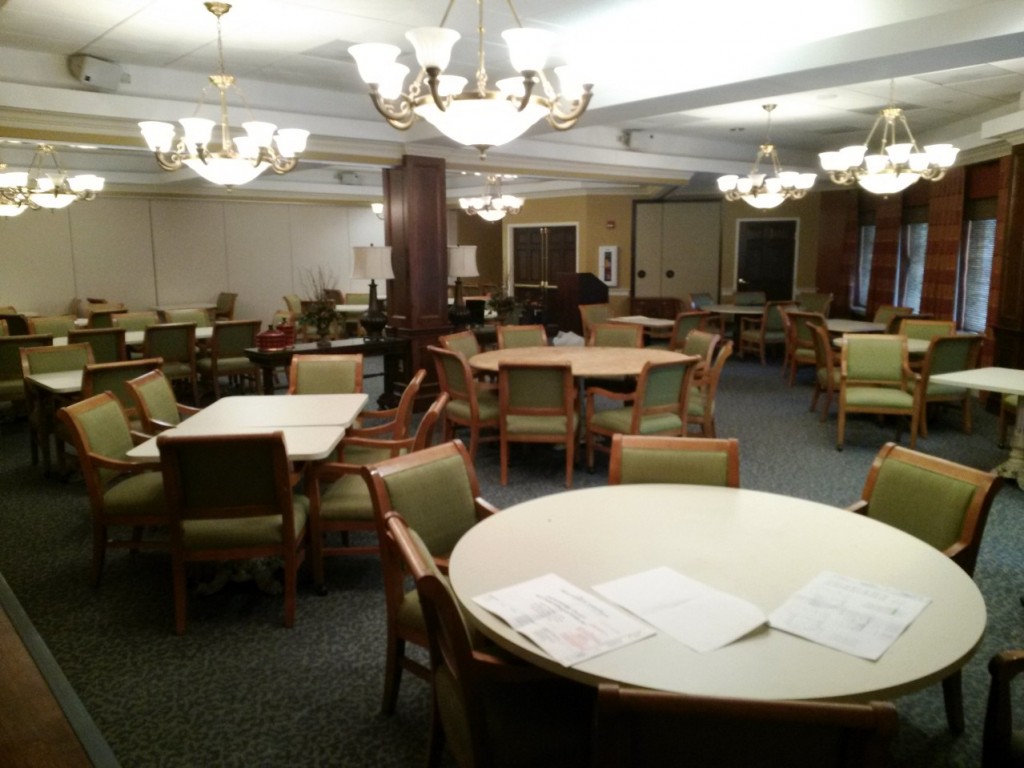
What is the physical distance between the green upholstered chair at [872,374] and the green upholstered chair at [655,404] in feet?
4.87

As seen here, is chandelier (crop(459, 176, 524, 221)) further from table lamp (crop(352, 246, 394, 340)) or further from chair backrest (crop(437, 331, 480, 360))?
chair backrest (crop(437, 331, 480, 360))

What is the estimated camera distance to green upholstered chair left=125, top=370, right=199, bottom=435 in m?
3.70

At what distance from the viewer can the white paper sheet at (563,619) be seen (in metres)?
1.59

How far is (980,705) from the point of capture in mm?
→ 2518

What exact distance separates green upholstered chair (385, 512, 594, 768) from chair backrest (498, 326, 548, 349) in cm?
444

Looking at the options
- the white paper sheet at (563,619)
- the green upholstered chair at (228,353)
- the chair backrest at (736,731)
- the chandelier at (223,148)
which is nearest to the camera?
the chair backrest at (736,731)

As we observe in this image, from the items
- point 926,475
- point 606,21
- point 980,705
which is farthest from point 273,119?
point 980,705

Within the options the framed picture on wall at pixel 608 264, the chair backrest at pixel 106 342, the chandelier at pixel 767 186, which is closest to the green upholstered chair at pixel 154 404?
the chair backrest at pixel 106 342

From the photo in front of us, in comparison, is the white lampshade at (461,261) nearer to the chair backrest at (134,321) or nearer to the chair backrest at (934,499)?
the chair backrest at (134,321)

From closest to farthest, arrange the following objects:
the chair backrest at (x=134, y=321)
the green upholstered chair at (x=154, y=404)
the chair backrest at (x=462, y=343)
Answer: the green upholstered chair at (x=154, y=404) → the chair backrest at (x=462, y=343) → the chair backrest at (x=134, y=321)

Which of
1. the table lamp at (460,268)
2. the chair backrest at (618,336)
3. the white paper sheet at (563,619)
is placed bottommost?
the white paper sheet at (563,619)

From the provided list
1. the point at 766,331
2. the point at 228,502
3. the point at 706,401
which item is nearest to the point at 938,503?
the point at 228,502

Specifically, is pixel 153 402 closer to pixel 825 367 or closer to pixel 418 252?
pixel 418 252

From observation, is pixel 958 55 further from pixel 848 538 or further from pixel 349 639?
pixel 349 639
